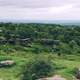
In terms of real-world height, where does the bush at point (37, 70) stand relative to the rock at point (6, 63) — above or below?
above

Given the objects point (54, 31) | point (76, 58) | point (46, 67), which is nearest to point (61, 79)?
point (46, 67)

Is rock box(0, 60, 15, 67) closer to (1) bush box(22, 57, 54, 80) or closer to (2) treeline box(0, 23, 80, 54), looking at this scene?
(1) bush box(22, 57, 54, 80)

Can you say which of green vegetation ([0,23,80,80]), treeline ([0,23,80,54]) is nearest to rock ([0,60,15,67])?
green vegetation ([0,23,80,80])

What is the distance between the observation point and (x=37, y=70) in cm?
5466

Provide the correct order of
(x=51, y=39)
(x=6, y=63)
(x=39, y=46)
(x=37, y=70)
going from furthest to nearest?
1. (x=51, y=39)
2. (x=39, y=46)
3. (x=6, y=63)
4. (x=37, y=70)

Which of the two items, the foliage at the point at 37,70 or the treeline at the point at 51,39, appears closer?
the foliage at the point at 37,70

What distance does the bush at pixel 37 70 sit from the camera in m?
52.3

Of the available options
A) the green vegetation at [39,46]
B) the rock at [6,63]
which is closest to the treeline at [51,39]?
the green vegetation at [39,46]

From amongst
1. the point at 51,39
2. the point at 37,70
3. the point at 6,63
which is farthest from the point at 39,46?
the point at 37,70

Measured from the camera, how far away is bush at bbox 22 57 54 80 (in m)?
52.3

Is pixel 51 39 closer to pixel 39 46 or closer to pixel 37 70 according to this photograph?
pixel 39 46

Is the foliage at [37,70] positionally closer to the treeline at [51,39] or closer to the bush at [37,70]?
the bush at [37,70]

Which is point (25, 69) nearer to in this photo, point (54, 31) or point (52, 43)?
point (52, 43)

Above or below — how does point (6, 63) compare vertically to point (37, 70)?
below
